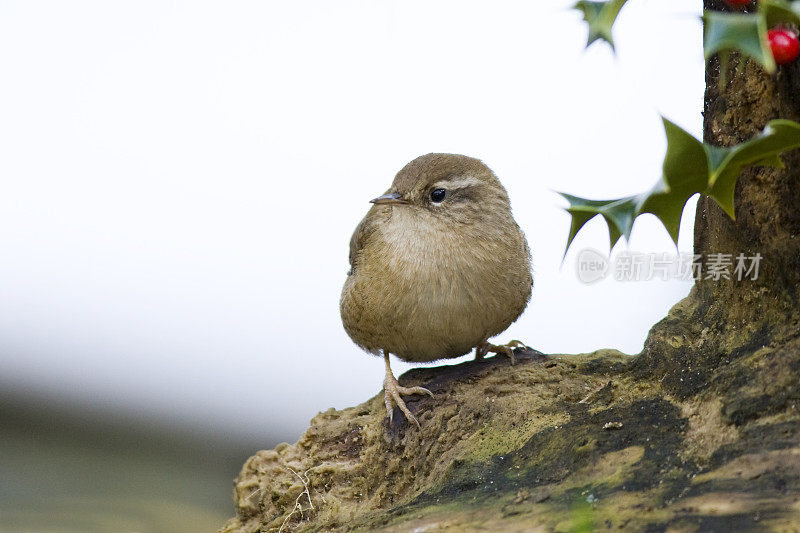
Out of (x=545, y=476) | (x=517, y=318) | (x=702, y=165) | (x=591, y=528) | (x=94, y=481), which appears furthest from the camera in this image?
(x=94, y=481)

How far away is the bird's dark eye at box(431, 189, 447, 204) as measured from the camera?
3848 millimetres

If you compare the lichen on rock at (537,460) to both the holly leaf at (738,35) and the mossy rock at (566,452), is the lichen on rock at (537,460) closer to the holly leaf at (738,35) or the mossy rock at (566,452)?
the mossy rock at (566,452)

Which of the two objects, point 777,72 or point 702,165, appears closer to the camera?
point 702,165

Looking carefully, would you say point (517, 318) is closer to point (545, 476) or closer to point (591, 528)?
point (545, 476)

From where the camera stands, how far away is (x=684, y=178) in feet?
7.47

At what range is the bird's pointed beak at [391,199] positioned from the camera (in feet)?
12.1

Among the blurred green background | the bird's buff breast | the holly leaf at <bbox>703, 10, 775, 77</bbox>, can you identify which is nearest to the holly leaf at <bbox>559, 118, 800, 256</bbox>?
the holly leaf at <bbox>703, 10, 775, 77</bbox>

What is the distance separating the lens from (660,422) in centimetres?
261

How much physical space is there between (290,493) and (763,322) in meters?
2.11

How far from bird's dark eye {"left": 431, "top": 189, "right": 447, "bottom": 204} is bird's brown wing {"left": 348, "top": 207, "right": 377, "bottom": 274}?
35 cm

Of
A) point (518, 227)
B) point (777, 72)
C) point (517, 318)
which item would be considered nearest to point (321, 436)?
point (517, 318)

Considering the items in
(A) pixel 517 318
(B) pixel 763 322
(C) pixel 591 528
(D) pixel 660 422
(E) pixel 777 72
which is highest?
(E) pixel 777 72

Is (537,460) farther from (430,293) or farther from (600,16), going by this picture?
(600,16)

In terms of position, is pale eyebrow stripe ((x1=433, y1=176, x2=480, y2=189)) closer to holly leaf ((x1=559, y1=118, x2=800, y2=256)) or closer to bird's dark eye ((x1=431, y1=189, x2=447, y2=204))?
bird's dark eye ((x1=431, y1=189, x2=447, y2=204))
